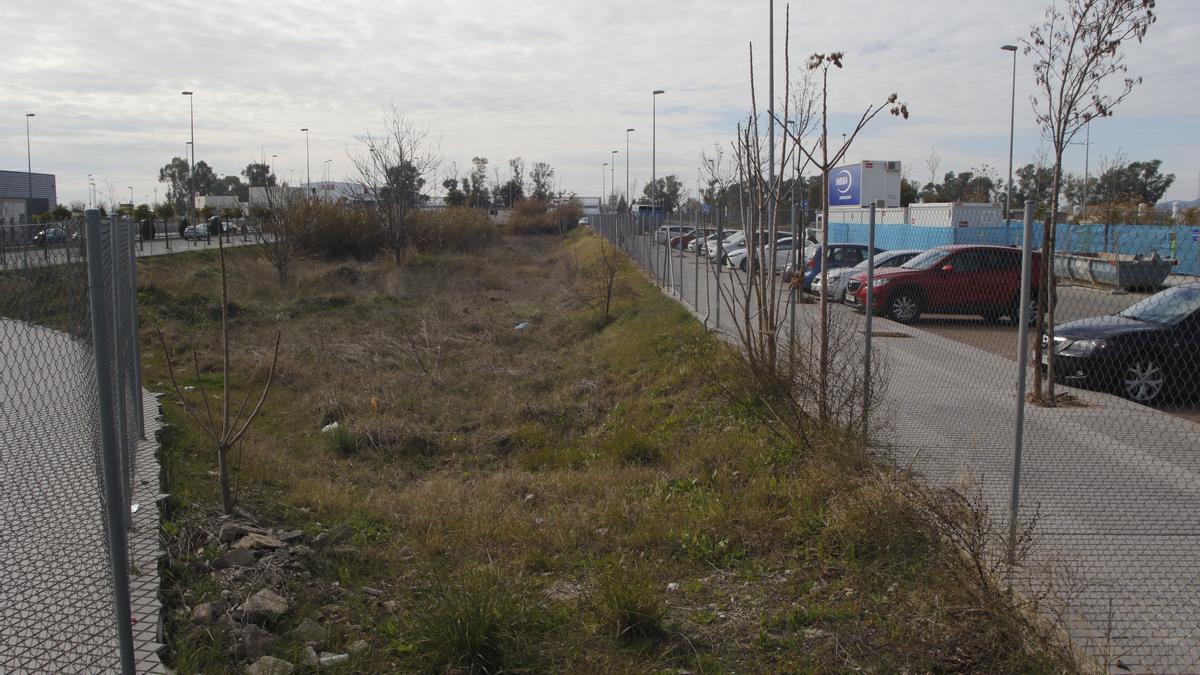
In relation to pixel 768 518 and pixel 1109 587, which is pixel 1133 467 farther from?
pixel 768 518

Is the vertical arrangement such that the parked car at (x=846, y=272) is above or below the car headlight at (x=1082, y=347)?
above

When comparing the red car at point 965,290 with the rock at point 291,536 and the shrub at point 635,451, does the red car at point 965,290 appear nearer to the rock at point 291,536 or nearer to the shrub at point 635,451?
the shrub at point 635,451

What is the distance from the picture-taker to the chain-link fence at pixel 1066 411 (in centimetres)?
497

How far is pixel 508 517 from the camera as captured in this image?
275 inches

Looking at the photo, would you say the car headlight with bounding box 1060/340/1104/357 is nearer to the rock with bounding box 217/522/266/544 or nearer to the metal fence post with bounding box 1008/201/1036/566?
the metal fence post with bounding box 1008/201/1036/566

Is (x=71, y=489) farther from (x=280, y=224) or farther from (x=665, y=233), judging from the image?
(x=665, y=233)

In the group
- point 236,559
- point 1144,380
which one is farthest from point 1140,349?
point 236,559

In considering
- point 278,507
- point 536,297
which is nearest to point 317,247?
point 536,297

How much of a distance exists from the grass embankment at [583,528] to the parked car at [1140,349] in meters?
2.94

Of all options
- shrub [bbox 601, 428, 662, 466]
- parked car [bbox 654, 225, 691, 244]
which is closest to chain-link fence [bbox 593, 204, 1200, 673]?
shrub [bbox 601, 428, 662, 466]

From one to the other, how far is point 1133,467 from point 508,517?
4.72 metres

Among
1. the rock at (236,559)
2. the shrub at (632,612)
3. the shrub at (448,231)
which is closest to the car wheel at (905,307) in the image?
the shrub at (632,612)

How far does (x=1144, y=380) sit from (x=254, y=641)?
710 centimetres

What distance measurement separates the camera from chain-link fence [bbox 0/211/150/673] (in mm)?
3584
